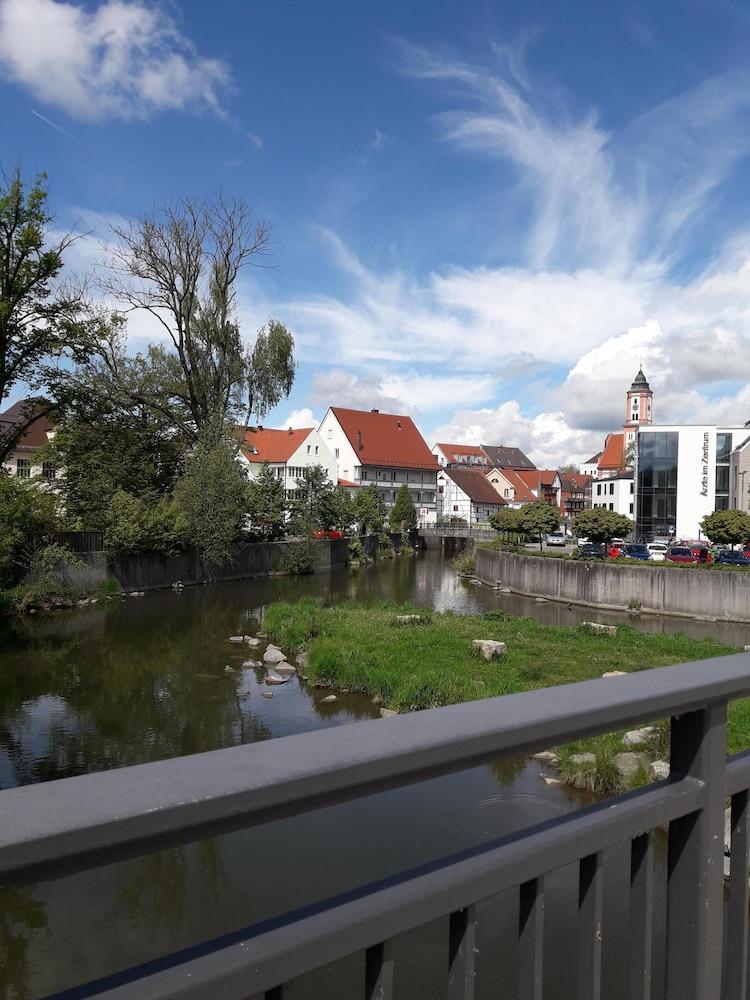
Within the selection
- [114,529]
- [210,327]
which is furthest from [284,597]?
[210,327]

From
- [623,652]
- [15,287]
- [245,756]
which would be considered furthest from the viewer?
[15,287]

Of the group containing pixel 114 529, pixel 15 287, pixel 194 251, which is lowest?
pixel 114 529

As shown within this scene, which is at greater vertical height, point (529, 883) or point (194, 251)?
point (194, 251)

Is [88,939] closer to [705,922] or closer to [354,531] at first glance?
[705,922]

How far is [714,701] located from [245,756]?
3.16 ft

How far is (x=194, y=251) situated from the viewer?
103ft

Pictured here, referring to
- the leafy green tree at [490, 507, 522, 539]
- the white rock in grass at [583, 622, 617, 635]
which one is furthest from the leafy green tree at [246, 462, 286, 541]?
the white rock in grass at [583, 622, 617, 635]

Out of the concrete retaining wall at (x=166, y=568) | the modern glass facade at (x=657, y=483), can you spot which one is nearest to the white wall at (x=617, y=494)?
the modern glass facade at (x=657, y=483)

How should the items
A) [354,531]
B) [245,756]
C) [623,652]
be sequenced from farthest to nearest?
[354,531] → [623,652] → [245,756]

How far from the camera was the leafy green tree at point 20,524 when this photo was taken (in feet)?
70.5

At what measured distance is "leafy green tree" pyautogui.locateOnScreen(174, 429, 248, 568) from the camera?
30.5 m

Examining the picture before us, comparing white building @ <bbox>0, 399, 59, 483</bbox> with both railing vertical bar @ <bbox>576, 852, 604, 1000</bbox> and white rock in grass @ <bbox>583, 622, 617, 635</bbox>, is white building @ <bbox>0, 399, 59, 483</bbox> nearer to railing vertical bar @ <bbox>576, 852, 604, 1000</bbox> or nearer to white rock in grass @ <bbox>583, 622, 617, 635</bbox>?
white rock in grass @ <bbox>583, 622, 617, 635</bbox>

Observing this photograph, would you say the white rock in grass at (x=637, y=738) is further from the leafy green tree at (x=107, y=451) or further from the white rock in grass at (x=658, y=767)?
the leafy green tree at (x=107, y=451)

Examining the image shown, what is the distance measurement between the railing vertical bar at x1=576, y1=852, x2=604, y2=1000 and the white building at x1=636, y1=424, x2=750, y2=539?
46754mm
